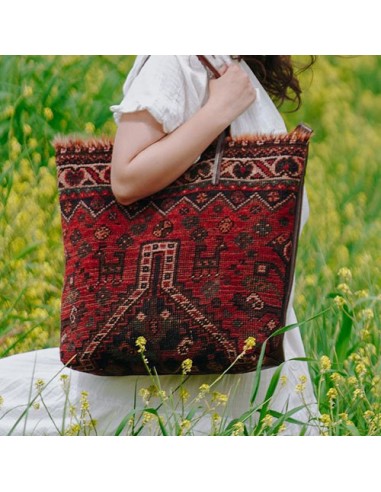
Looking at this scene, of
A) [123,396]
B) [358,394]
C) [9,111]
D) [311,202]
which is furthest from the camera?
[311,202]

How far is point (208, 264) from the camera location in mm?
2205

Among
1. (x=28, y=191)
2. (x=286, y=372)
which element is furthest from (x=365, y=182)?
(x=286, y=372)

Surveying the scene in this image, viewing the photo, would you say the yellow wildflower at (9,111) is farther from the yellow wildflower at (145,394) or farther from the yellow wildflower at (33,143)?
the yellow wildflower at (145,394)

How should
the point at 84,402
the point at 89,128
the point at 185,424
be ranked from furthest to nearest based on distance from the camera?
the point at 89,128
the point at 84,402
the point at 185,424

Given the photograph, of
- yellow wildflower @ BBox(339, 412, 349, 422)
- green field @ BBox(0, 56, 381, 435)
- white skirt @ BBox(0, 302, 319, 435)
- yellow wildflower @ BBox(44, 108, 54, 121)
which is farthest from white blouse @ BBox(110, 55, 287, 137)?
yellow wildflower @ BBox(44, 108, 54, 121)

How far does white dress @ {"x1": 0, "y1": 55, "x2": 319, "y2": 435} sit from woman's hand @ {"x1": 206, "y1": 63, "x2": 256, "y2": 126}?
0.02m

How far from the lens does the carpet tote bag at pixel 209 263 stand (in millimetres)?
2197

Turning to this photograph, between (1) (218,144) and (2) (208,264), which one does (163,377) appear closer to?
(2) (208,264)

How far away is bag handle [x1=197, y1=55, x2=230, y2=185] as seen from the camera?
7.22 ft

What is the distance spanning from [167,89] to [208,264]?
0.36 m

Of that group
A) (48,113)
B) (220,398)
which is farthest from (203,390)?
(48,113)

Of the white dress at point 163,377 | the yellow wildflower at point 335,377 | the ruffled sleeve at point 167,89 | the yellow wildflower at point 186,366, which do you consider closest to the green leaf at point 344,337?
the yellow wildflower at point 335,377

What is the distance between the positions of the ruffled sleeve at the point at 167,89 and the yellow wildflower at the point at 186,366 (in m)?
0.46

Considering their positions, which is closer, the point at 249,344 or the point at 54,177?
the point at 249,344
